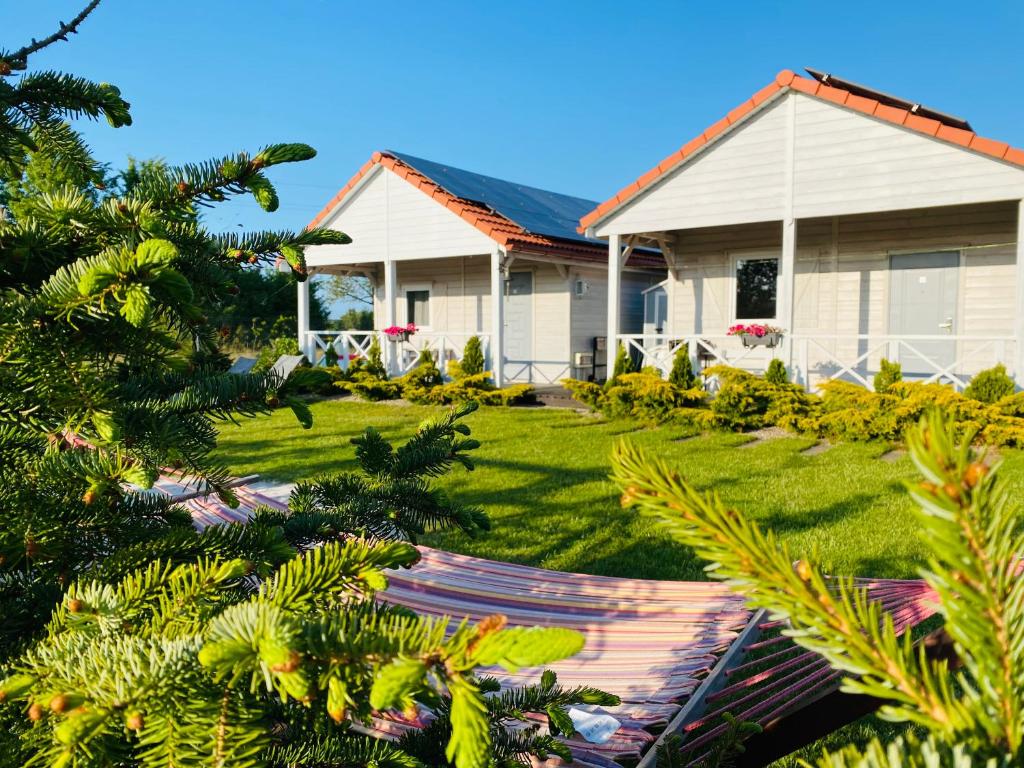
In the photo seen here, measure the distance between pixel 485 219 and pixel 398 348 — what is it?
11.1ft

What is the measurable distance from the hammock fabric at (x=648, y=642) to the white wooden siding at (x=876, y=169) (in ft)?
27.9

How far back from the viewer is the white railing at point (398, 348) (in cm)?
1513

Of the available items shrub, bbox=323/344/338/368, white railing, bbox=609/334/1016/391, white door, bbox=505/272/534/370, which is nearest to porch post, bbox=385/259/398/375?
shrub, bbox=323/344/338/368

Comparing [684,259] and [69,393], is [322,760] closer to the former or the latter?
[69,393]

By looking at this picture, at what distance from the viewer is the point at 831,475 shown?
7.18m

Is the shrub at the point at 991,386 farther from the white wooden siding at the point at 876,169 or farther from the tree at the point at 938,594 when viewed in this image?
the tree at the point at 938,594

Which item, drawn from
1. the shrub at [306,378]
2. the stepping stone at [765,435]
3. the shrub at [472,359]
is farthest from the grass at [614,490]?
the shrub at [472,359]

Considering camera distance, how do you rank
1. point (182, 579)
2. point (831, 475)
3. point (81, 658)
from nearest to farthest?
point (81, 658)
point (182, 579)
point (831, 475)

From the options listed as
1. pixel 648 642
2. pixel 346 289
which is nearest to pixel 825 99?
pixel 648 642

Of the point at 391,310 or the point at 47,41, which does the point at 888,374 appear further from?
the point at 47,41

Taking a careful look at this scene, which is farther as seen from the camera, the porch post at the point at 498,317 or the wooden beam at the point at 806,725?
the porch post at the point at 498,317

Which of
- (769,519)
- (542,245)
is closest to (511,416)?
(542,245)

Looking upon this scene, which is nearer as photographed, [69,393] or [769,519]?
[69,393]

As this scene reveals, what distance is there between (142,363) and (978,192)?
35.4ft
